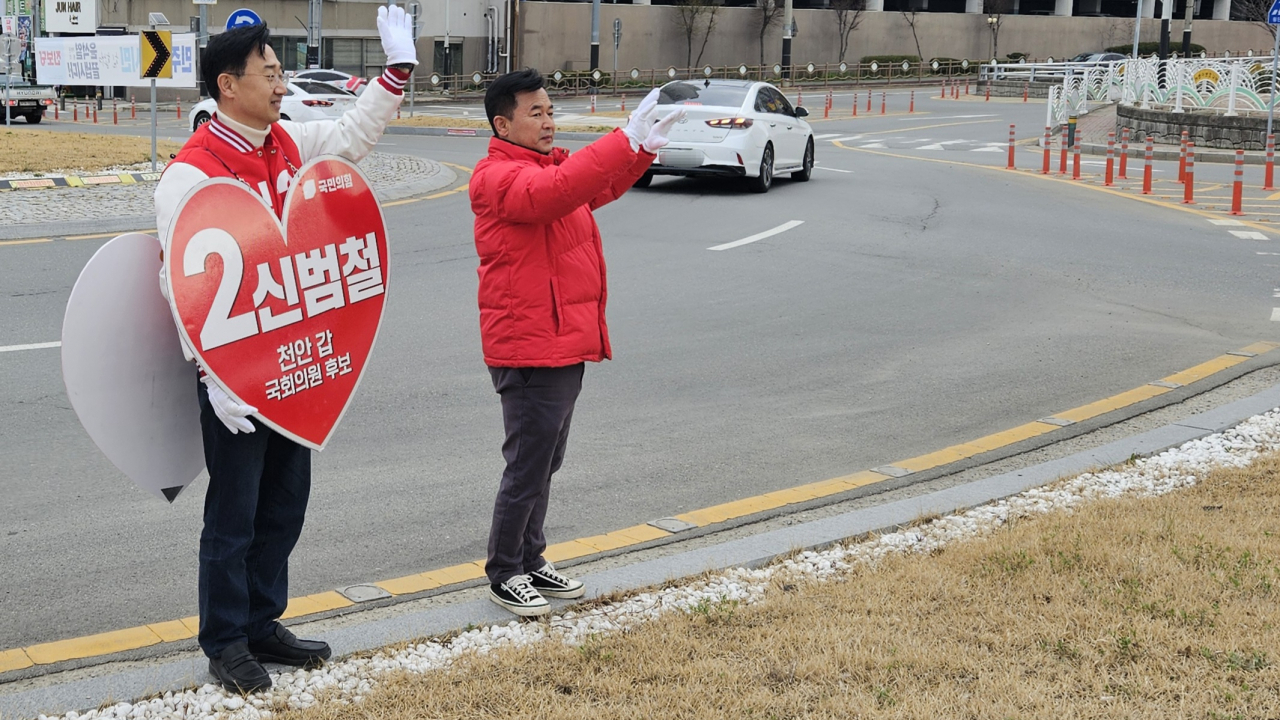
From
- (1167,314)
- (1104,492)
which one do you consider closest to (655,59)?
(1167,314)

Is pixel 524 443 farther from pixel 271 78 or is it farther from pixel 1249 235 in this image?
pixel 1249 235

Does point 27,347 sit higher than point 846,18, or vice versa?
point 846,18

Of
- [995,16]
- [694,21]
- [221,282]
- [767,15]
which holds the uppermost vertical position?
[995,16]

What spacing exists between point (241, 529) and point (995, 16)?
72.8 m

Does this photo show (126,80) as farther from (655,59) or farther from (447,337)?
(655,59)

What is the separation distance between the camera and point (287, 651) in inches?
162

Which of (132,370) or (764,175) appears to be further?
(764,175)

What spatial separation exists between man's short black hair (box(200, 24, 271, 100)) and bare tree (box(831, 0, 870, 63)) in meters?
65.9

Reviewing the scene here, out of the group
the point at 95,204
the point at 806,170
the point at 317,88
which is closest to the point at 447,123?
the point at 317,88

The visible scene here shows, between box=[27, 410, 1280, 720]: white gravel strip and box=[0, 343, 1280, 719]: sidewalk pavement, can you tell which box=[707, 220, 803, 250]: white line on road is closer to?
box=[0, 343, 1280, 719]: sidewalk pavement

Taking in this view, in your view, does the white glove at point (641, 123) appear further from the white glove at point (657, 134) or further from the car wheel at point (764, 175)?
the car wheel at point (764, 175)

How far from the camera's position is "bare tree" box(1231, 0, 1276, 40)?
221 feet

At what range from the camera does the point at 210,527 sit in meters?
3.96

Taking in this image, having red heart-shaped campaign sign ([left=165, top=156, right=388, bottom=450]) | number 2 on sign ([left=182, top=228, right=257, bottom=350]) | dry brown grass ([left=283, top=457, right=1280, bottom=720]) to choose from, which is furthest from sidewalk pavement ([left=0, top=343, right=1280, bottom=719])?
number 2 on sign ([left=182, top=228, right=257, bottom=350])
